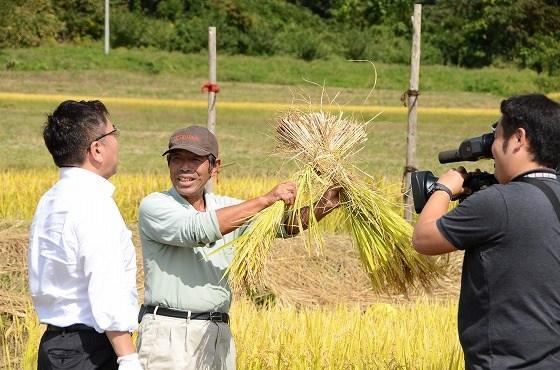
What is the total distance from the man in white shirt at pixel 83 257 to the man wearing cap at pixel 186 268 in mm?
483

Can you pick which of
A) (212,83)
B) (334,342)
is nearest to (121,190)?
(212,83)

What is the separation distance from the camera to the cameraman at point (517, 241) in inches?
136

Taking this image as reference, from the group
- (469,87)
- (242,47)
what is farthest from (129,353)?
(242,47)

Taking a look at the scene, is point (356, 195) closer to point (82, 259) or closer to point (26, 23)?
point (82, 259)

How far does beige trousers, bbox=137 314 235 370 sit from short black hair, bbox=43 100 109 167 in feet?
2.80

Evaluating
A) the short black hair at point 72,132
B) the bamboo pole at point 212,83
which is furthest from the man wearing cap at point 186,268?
the bamboo pole at point 212,83

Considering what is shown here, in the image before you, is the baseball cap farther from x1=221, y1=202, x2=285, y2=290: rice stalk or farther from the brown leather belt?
the brown leather belt

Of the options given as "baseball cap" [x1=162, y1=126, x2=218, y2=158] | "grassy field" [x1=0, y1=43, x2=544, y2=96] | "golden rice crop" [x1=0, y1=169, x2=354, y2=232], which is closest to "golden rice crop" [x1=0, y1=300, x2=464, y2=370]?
"baseball cap" [x1=162, y1=126, x2=218, y2=158]

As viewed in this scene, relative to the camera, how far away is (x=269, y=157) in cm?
707

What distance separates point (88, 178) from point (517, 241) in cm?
142

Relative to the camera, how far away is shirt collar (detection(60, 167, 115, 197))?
12.0 feet

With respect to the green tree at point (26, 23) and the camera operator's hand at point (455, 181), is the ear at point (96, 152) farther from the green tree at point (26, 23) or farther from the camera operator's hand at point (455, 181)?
the green tree at point (26, 23)

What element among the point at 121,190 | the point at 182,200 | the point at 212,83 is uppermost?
the point at 212,83

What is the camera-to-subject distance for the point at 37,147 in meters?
17.8
